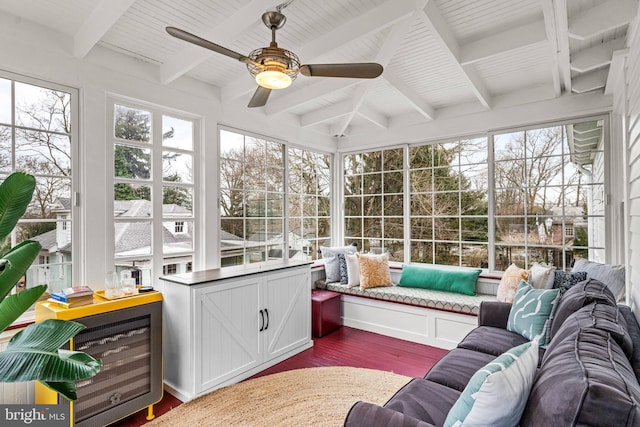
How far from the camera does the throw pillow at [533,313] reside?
7.64 feet

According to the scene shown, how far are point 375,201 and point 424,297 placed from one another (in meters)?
1.66

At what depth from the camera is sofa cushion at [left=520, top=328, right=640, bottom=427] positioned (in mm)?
834

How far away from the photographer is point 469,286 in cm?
375

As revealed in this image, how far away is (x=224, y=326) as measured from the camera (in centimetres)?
271

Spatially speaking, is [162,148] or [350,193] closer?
[162,148]

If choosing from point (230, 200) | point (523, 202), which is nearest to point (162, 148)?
point (230, 200)

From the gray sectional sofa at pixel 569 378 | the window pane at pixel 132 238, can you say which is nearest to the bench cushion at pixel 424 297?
the gray sectional sofa at pixel 569 378

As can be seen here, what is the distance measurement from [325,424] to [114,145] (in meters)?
2.69

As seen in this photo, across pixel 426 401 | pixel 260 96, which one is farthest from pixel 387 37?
pixel 426 401

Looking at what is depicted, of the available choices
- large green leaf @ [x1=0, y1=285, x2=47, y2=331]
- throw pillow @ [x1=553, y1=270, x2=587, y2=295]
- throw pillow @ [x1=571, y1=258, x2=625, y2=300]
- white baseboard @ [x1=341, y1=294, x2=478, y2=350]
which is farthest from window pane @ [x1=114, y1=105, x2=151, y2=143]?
throw pillow @ [x1=571, y1=258, x2=625, y2=300]

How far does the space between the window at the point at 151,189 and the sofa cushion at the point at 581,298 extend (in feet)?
9.94

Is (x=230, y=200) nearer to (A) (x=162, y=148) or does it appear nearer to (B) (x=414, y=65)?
(A) (x=162, y=148)

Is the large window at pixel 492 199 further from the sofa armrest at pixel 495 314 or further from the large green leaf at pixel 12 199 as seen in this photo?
the large green leaf at pixel 12 199

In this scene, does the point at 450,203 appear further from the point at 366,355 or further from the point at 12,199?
the point at 12,199
